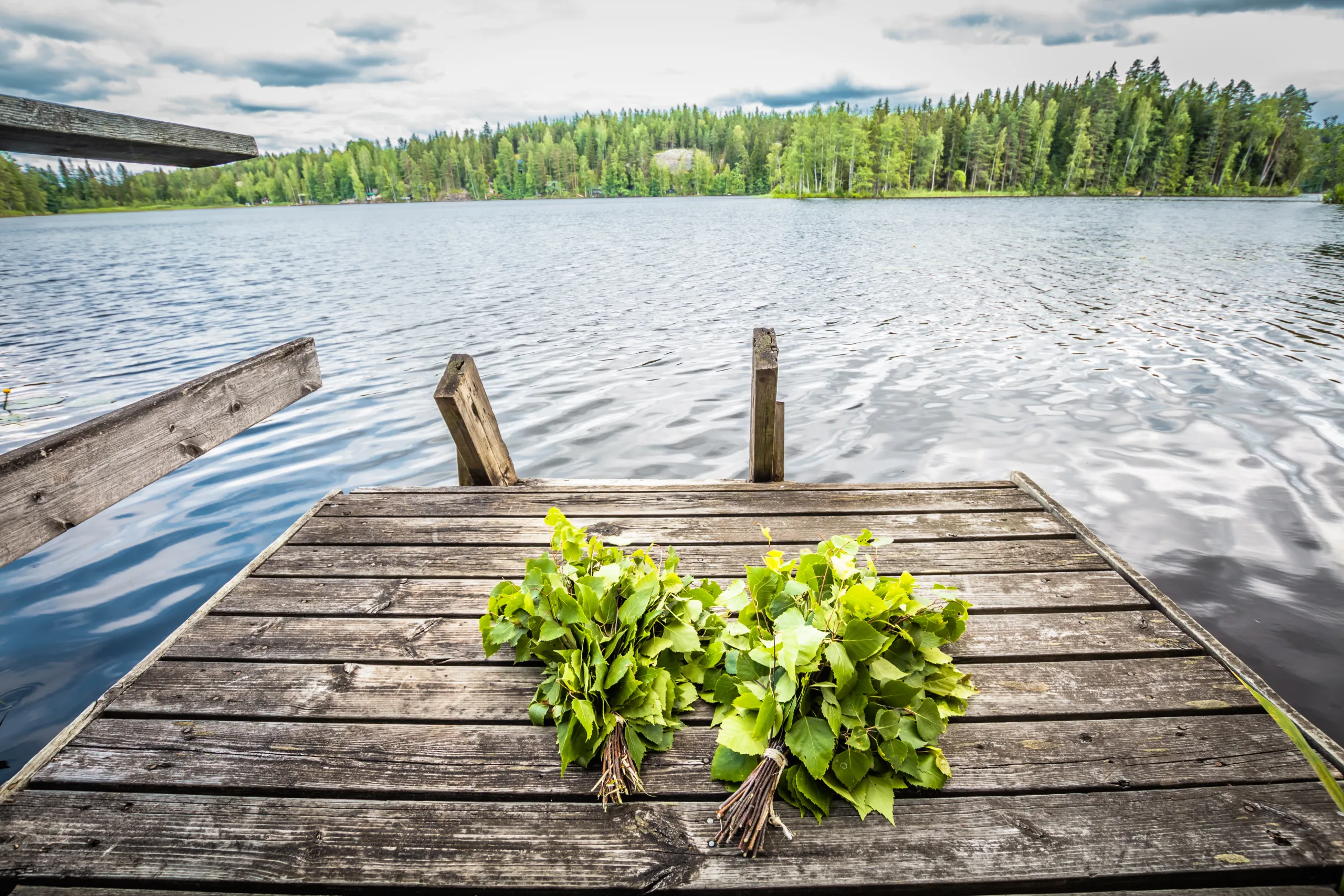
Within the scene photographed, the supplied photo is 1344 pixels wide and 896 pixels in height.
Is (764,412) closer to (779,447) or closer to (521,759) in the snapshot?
(779,447)

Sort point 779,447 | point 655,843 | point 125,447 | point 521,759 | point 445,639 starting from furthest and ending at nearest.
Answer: point 779,447, point 445,639, point 125,447, point 521,759, point 655,843

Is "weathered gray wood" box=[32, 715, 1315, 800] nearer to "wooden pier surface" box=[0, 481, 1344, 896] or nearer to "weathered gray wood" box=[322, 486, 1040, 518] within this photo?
"wooden pier surface" box=[0, 481, 1344, 896]

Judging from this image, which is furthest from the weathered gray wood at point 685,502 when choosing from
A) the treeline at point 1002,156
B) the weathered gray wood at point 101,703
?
the treeline at point 1002,156

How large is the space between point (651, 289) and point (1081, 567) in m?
17.6

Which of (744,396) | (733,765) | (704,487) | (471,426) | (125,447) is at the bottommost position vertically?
(744,396)

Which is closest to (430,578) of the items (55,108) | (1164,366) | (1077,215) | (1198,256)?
(55,108)

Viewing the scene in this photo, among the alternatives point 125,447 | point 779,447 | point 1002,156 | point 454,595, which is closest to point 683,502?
point 779,447

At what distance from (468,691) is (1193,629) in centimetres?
313

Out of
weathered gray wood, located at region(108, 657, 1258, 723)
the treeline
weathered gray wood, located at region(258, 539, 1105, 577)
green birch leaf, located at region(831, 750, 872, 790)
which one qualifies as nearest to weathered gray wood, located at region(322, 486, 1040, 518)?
weathered gray wood, located at region(258, 539, 1105, 577)

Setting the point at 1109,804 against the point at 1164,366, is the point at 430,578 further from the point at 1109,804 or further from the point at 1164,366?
the point at 1164,366

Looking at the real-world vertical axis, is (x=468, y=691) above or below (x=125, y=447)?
below

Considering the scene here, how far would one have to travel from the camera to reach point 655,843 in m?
1.89

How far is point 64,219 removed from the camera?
104500mm

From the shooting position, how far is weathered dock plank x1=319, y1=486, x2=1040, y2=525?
400 centimetres
